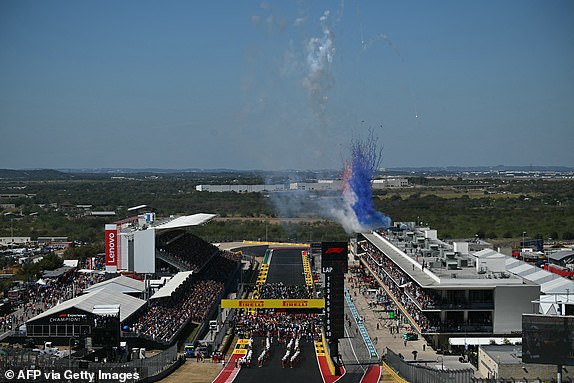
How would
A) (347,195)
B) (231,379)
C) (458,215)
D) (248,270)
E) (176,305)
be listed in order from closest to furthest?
1. (231,379)
2. (176,305)
3. (248,270)
4. (347,195)
5. (458,215)

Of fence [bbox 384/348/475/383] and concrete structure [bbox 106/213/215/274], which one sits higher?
concrete structure [bbox 106/213/215/274]

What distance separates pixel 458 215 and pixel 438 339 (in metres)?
83.9

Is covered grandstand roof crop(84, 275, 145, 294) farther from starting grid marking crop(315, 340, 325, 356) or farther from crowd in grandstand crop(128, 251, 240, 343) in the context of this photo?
starting grid marking crop(315, 340, 325, 356)

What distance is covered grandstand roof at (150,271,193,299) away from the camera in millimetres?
45469

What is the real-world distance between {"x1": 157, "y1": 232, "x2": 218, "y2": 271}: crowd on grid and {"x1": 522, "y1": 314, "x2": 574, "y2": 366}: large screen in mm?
32030

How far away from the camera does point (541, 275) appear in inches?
1967

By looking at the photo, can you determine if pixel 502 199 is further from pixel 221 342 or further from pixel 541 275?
pixel 221 342

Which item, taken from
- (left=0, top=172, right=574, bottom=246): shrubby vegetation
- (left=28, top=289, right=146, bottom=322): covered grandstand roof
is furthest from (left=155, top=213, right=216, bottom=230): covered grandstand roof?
(left=0, top=172, right=574, bottom=246): shrubby vegetation

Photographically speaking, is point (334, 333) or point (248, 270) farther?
point (248, 270)

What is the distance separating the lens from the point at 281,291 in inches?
2024

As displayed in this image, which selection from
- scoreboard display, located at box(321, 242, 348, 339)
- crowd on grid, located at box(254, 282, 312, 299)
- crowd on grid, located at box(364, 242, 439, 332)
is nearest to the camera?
scoreboard display, located at box(321, 242, 348, 339)

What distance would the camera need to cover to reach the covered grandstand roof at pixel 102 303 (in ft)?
126

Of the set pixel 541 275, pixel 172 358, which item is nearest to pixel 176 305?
pixel 172 358

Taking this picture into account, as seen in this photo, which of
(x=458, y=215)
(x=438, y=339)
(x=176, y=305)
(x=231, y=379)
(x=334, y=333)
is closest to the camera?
(x=231, y=379)
